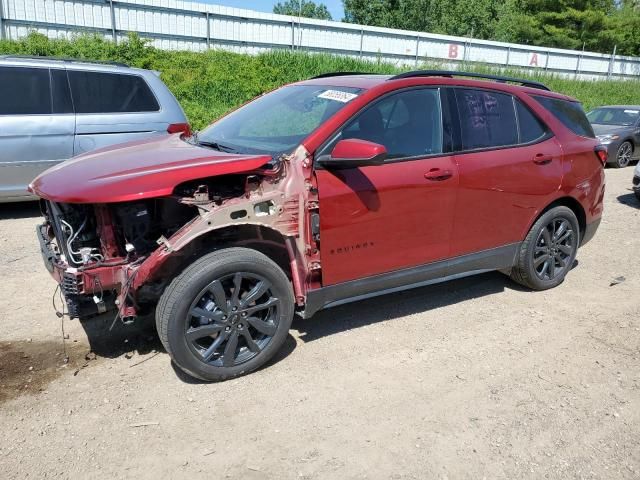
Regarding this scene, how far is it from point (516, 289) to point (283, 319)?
261cm

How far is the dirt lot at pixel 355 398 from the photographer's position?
2.78 metres

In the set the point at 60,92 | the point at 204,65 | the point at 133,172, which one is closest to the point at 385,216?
the point at 133,172

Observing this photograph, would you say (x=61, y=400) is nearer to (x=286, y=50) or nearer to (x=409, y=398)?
(x=409, y=398)

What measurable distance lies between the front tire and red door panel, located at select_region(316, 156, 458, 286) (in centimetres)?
41

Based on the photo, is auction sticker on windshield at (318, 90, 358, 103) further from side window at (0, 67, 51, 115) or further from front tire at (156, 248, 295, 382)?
side window at (0, 67, 51, 115)

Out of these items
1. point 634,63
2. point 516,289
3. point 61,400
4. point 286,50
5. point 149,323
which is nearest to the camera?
point 61,400

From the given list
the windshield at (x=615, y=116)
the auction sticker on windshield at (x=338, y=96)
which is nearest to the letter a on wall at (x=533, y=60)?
the windshield at (x=615, y=116)

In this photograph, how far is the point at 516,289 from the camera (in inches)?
202

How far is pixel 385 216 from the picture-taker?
3.74m

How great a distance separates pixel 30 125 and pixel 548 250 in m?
5.91

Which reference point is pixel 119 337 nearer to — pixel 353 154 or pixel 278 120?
pixel 278 120

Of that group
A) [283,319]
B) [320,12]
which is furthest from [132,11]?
[320,12]

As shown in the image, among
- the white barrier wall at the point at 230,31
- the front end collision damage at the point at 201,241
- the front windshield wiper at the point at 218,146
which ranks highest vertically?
the white barrier wall at the point at 230,31

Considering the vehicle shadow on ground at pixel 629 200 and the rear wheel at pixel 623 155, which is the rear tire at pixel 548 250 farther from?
the rear wheel at pixel 623 155
